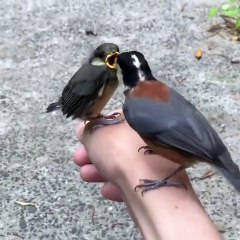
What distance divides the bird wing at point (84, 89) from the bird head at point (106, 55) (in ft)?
0.05

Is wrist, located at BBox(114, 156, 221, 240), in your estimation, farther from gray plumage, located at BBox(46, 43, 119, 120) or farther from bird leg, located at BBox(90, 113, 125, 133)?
gray plumage, located at BBox(46, 43, 119, 120)


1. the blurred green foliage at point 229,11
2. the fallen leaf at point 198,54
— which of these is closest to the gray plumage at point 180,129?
the fallen leaf at point 198,54

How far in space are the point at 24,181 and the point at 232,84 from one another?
87cm

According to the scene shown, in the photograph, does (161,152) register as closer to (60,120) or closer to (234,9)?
(60,120)

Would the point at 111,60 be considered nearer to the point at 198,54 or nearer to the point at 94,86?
the point at 94,86

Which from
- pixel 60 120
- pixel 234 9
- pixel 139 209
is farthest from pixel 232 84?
pixel 139 209

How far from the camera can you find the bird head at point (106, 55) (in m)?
1.41

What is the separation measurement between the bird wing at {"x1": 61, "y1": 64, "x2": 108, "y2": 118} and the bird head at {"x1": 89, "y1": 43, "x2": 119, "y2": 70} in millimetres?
14

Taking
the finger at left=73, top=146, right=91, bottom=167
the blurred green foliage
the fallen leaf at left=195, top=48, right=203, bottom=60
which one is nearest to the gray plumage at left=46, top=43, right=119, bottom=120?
the finger at left=73, top=146, right=91, bottom=167

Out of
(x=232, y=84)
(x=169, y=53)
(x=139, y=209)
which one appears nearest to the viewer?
(x=139, y=209)

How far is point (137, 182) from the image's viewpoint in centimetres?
116

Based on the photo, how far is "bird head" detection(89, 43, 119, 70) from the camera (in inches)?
55.5

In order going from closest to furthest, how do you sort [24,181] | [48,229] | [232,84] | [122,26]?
[48,229] → [24,181] → [232,84] → [122,26]

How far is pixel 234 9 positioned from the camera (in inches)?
106
